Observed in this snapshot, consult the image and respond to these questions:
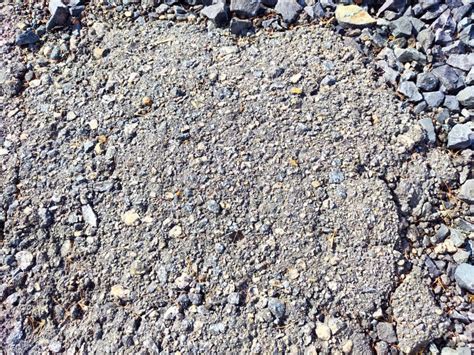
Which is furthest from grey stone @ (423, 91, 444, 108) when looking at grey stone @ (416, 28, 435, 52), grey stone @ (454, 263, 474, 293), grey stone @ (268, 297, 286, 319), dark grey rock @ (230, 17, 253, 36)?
grey stone @ (268, 297, 286, 319)

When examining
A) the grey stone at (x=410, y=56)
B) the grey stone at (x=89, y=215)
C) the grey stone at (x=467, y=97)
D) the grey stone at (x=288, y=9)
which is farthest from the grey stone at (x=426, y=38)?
the grey stone at (x=89, y=215)

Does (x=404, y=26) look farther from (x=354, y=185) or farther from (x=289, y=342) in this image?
(x=289, y=342)

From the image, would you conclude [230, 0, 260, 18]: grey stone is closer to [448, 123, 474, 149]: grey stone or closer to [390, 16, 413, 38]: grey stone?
[390, 16, 413, 38]: grey stone

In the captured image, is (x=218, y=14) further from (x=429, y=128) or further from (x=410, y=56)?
(x=429, y=128)

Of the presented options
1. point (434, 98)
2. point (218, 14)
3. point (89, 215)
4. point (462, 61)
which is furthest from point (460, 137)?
point (89, 215)

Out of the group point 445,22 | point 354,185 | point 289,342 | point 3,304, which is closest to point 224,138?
point 354,185

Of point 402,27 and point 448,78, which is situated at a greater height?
point 402,27
